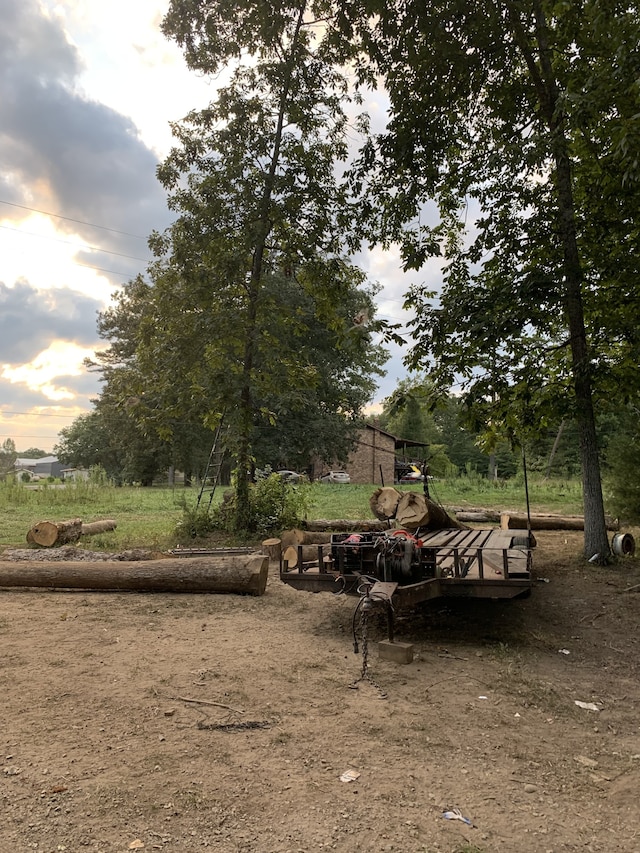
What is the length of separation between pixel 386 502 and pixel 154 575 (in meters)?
4.86

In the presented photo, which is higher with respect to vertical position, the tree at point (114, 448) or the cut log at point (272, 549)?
the tree at point (114, 448)

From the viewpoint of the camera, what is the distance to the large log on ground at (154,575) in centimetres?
706

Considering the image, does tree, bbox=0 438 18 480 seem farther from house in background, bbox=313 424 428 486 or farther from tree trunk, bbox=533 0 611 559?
tree trunk, bbox=533 0 611 559

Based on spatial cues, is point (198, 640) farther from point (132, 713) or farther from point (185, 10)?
point (185, 10)

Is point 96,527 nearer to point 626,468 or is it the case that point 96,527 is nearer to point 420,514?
point 420,514

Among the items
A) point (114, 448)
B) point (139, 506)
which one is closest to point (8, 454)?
point (114, 448)

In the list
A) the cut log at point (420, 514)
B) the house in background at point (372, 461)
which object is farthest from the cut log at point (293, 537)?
the house in background at point (372, 461)

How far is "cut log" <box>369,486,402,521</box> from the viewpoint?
34.1 ft

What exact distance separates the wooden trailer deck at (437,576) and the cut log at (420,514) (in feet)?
10.1

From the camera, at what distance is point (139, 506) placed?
1855 centimetres

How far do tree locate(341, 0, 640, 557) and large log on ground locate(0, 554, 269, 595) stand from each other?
13.5ft

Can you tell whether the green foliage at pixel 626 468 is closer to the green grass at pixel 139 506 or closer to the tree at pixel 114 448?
the green grass at pixel 139 506

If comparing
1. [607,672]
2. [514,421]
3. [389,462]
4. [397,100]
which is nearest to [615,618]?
[607,672]

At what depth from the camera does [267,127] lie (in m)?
11.7
